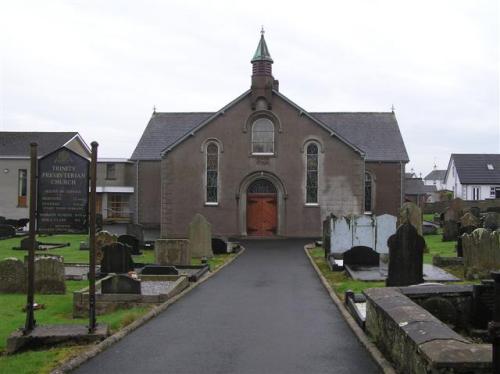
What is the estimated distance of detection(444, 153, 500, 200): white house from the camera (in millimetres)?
69875

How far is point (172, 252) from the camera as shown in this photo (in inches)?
800

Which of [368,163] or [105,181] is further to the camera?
[105,181]

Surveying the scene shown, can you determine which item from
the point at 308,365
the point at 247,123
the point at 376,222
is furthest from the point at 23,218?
the point at 308,365

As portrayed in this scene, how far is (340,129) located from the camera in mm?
44969

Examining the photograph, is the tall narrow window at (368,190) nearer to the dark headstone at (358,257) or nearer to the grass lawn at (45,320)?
the grass lawn at (45,320)

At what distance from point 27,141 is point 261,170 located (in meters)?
24.2

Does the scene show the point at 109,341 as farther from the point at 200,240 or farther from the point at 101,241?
the point at 200,240

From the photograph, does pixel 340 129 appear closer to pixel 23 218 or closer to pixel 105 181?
pixel 105 181

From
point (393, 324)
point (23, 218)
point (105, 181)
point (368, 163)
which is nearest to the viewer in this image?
point (393, 324)

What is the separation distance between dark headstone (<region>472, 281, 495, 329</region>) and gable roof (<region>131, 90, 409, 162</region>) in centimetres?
3352

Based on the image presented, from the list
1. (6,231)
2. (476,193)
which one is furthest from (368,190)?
(476,193)

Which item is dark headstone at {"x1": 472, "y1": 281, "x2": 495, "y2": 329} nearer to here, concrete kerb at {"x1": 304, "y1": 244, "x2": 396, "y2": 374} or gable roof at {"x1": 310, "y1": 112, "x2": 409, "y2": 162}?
concrete kerb at {"x1": 304, "y1": 244, "x2": 396, "y2": 374}

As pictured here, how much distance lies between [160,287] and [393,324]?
9001mm

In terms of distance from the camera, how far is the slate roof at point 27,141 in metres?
48.6
